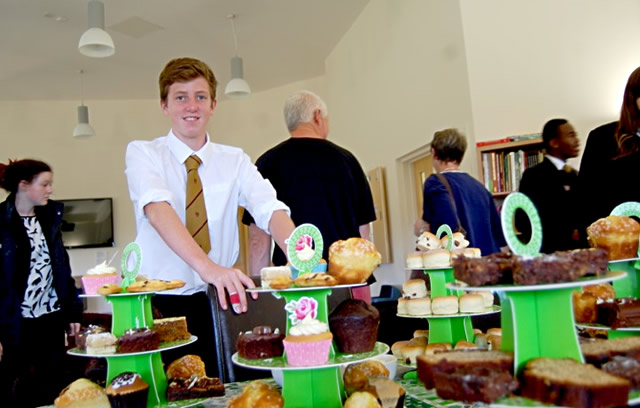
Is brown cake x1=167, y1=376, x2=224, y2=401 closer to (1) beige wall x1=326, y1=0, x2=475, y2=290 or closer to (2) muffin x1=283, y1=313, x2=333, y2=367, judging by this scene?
(2) muffin x1=283, y1=313, x2=333, y2=367

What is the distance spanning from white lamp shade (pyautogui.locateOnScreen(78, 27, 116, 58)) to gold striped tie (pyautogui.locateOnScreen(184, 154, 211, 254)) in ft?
11.1

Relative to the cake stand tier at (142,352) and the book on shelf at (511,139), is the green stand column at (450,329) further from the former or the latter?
the book on shelf at (511,139)

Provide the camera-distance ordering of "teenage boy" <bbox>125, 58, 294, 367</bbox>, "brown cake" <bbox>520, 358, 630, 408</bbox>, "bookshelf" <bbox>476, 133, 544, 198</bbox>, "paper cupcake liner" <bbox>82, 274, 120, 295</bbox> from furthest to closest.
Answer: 1. "bookshelf" <bbox>476, 133, 544, 198</bbox>
2. "teenage boy" <bbox>125, 58, 294, 367</bbox>
3. "paper cupcake liner" <bbox>82, 274, 120, 295</bbox>
4. "brown cake" <bbox>520, 358, 630, 408</bbox>

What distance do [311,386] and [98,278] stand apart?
74 cm

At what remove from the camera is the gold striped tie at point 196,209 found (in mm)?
1713

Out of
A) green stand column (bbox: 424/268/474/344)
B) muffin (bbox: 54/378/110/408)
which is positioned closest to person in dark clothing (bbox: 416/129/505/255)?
green stand column (bbox: 424/268/474/344)

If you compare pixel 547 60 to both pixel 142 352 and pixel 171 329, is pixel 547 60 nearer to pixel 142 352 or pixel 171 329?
pixel 171 329

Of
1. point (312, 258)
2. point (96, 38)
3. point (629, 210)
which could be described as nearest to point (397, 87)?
point (96, 38)

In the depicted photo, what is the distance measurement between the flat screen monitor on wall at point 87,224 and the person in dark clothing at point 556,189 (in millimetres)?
6656

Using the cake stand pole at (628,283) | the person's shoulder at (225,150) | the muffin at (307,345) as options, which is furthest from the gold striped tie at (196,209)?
the cake stand pole at (628,283)

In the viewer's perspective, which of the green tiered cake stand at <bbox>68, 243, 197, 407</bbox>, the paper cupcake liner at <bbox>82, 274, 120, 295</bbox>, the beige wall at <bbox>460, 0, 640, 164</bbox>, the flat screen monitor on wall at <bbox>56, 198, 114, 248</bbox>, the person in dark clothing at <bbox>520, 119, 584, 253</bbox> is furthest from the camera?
the flat screen monitor on wall at <bbox>56, 198, 114, 248</bbox>

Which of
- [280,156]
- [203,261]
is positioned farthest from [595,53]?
[203,261]

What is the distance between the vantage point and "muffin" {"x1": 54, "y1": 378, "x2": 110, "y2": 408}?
118cm

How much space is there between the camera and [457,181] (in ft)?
8.95
